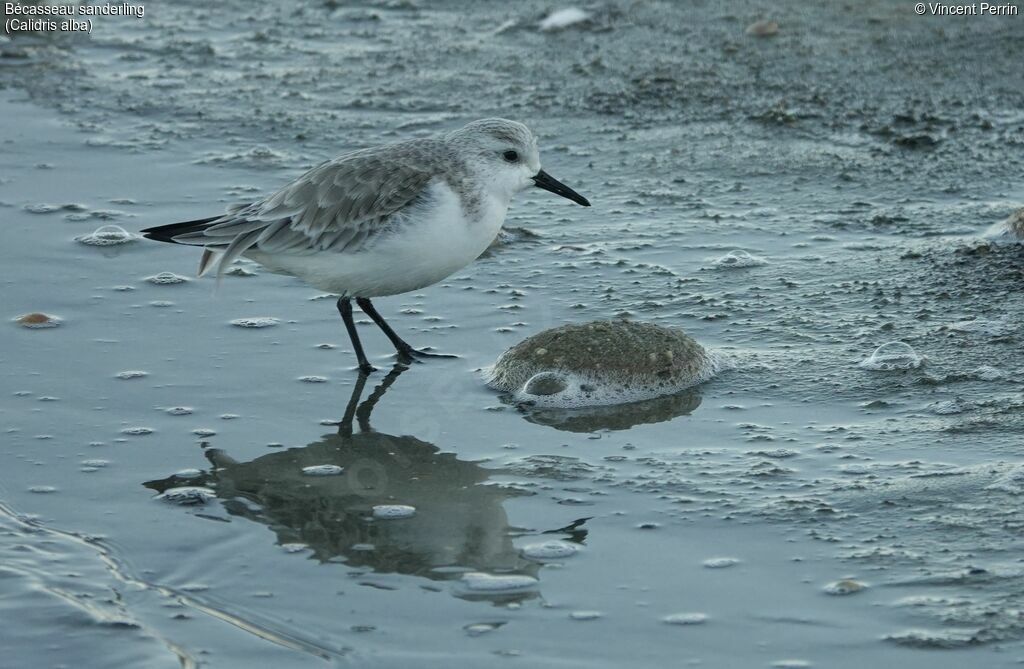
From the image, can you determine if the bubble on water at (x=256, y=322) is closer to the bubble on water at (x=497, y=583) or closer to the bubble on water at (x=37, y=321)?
the bubble on water at (x=37, y=321)

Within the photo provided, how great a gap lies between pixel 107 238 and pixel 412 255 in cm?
216

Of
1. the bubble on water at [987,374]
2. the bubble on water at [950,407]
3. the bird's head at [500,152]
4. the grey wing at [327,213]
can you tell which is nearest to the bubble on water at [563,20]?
the bird's head at [500,152]

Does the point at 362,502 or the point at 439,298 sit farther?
the point at 439,298

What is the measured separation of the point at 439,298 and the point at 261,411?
1460mm

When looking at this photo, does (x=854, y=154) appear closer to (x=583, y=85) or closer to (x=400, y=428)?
(x=583, y=85)

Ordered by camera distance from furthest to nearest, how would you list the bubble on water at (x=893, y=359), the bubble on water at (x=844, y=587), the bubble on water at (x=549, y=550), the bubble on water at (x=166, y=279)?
the bubble on water at (x=166, y=279), the bubble on water at (x=893, y=359), the bubble on water at (x=549, y=550), the bubble on water at (x=844, y=587)

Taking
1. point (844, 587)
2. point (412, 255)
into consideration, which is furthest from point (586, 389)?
point (844, 587)

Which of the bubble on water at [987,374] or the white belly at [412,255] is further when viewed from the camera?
the white belly at [412,255]

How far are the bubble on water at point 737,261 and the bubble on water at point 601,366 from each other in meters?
1.29

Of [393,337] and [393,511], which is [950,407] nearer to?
[393,511]

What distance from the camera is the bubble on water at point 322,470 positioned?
16.2 ft

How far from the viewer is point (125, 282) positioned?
6707 mm

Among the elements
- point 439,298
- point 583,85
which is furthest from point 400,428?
point 583,85

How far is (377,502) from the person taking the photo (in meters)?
4.68
